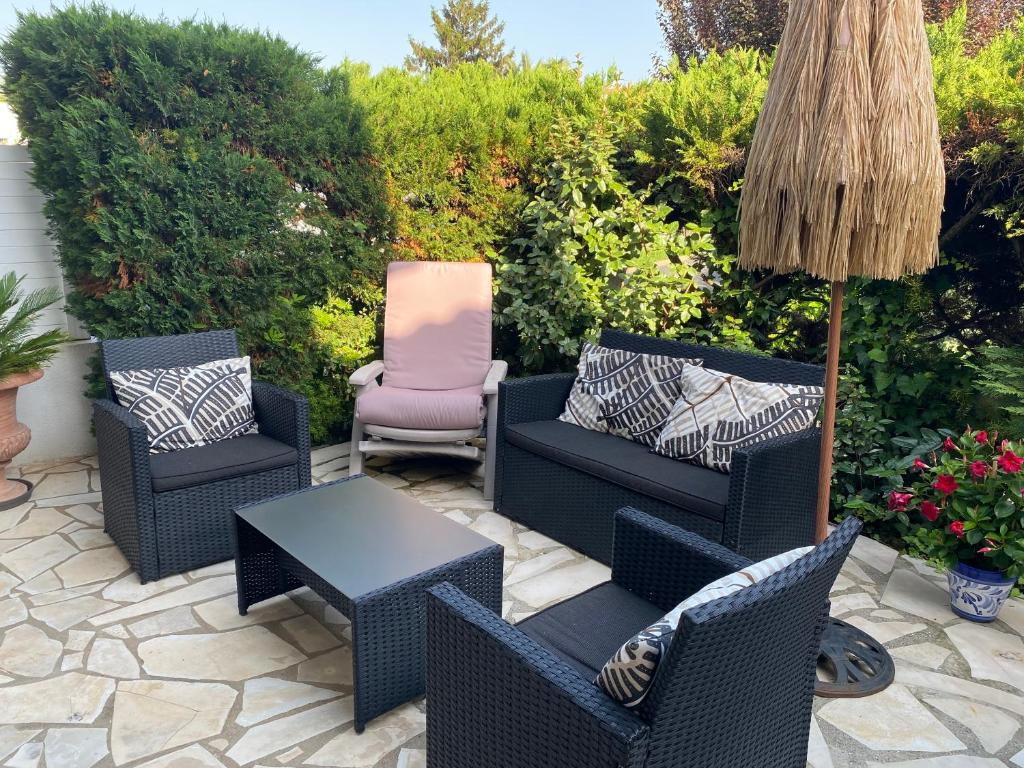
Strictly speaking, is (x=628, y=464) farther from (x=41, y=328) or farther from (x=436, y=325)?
(x=41, y=328)

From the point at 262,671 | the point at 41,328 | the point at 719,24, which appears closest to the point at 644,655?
the point at 262,671

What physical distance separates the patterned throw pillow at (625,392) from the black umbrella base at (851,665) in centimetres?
108

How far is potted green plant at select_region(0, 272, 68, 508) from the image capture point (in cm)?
348

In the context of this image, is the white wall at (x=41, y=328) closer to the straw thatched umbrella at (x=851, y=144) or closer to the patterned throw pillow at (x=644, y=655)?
the straw thatched umbrella at (x=851, y=144)

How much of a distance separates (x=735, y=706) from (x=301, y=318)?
3.56 metres

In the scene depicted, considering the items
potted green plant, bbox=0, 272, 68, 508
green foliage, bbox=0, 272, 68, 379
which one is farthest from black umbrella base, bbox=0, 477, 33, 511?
green foliage, bbox=0, 272, 68, 379

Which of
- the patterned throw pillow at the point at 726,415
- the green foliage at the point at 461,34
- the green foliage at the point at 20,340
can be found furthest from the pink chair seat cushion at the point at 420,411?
the green foliage at the point at 461,34

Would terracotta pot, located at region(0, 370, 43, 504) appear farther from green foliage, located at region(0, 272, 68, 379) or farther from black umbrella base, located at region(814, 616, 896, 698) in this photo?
black umbrella base, located at region(814, 616, 896, 698)

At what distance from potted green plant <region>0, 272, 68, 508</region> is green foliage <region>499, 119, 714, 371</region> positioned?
2.45m

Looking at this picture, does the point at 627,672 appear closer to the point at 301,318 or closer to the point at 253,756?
the point at 253,756

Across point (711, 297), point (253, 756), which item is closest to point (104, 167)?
point (253, 756)

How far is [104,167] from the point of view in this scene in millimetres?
3551

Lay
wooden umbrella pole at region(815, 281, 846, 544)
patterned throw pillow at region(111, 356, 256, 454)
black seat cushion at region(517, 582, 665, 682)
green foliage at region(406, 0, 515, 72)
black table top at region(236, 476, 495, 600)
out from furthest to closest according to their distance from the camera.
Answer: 1. green foliage at region(406, 0, 515, 72)
2. patterned throw pillow at region(111, 356, 256, 454)
3. wooden umbrella pole at region(815, 281, 846, 544)
4. black table top at region(236, 476, 495, 600)
5. black seat cushion at region(517, 582, 665, 682)

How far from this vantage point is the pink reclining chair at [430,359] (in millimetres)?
3834
